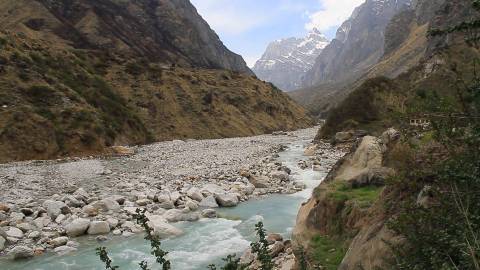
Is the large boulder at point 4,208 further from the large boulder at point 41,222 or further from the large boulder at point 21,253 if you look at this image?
the large boulder at point 21,253

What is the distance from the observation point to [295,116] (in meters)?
111

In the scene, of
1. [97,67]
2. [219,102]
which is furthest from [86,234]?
[219,102]

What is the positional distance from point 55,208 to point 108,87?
4350 centimetres

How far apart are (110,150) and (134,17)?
10713 cm

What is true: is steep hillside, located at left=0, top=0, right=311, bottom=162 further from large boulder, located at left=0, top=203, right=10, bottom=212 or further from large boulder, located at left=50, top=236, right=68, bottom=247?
large boulder, located at left=50, top=236, right=68, bottom=247

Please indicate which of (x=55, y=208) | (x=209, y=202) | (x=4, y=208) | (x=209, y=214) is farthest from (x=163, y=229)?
(x=4, y=208)

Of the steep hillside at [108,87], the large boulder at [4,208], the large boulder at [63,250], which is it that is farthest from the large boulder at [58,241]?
the steep hillside at [108,87]

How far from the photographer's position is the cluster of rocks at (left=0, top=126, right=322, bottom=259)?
1773 centimetres

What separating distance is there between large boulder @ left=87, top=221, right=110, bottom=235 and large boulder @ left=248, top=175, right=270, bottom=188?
38.7ft

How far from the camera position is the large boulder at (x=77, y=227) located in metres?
17.6

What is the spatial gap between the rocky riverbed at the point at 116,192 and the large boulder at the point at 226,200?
55 millimetres

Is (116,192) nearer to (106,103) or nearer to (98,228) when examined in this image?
(98,228)

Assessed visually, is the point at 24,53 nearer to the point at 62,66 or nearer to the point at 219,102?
the point at 62,66

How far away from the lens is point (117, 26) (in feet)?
405
